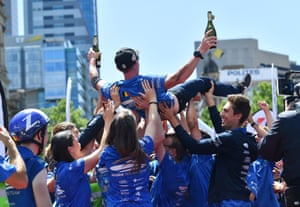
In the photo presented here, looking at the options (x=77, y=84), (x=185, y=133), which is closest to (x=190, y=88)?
(x=185, y=133)

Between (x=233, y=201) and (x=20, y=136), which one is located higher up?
(x=20, y=136)

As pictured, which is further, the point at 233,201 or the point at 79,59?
the point at 79,59

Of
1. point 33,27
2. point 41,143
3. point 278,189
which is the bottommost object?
point 278,189

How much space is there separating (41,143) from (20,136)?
0.21m

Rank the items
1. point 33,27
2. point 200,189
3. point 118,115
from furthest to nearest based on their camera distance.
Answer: point 33,27 < point 200,189 < point 118,115

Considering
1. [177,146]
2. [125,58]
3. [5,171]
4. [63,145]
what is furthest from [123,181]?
[177,146]

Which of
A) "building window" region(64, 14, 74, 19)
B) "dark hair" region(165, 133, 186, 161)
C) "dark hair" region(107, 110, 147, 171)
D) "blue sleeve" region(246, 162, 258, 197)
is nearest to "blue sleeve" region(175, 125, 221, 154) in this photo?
"dark hair" region(165, 133, 186, 161)

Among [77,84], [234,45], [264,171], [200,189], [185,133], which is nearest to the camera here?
[185,133]

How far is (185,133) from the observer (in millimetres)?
6715

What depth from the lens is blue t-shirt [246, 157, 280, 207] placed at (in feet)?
27.7

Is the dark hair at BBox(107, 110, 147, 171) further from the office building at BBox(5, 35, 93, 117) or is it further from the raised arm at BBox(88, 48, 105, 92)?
the office building at BBox(5, 35, 93, 117)

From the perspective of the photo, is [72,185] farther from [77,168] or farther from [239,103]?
[239,103]

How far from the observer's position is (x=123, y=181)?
5.89 meters

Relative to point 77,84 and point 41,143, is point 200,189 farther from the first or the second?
point 77,84
